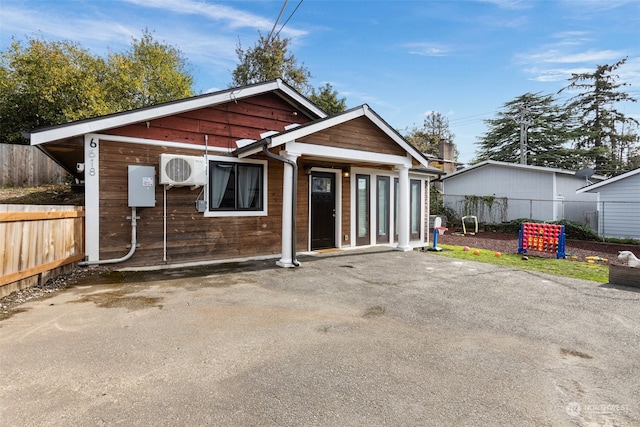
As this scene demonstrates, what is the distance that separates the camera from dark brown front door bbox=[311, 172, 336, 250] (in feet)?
28.2

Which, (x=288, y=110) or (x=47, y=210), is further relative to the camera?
(x=288, y=110)

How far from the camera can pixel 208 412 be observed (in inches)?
78.0

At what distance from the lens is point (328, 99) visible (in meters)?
23.4

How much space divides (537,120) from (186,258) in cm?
3179

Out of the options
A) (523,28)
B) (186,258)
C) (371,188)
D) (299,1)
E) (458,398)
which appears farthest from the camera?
(523,28)

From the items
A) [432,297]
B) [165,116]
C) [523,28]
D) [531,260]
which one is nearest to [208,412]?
[432,297]

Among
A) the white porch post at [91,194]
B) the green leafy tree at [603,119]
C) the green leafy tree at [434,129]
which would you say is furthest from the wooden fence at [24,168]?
the green leafy tree at [603,119]

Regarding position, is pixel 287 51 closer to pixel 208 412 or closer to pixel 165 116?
pixel 165 116

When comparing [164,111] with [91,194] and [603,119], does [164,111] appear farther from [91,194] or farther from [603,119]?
[603,119]

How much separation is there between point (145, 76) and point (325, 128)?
59.3 feet

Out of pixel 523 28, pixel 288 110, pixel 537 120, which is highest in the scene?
pixel 537 120

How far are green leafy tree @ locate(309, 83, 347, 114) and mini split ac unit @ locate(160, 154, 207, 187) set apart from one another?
18.1 meters

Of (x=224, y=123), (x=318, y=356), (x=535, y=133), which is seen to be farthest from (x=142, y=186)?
(x=535, y=133)

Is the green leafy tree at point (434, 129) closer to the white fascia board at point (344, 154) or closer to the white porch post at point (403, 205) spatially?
the white porch post at point (403, 205)
